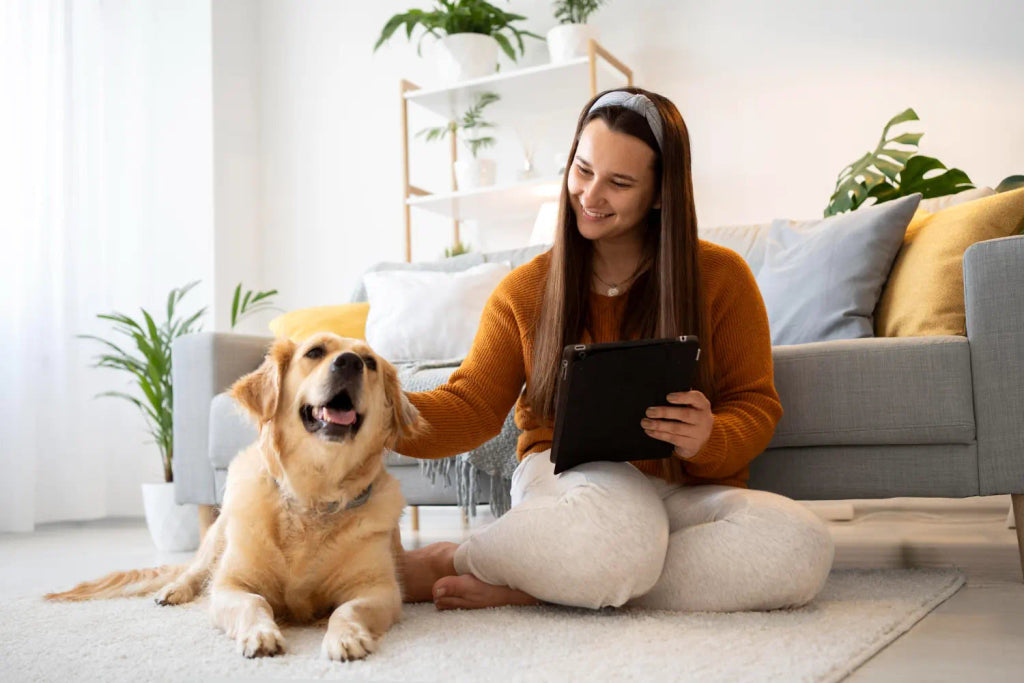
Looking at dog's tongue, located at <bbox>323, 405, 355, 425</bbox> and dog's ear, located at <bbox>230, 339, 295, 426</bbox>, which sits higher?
dog's ear, located at <bbox>230, 339, 295, 426</bbox>

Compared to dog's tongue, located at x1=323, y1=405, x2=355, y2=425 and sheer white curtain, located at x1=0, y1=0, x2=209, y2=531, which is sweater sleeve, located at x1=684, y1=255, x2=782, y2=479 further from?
sheer white curtain, located at x1=0, y1=0, x2=209, y2=531

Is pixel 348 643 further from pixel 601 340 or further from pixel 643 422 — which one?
pixel 601 340

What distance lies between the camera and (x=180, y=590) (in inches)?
65.6

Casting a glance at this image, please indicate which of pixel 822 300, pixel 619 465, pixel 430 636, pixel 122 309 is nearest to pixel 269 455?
pixel 430 636

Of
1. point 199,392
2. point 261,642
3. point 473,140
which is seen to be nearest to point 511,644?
point 261,642

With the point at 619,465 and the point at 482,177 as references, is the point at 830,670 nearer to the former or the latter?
the point at 619,465

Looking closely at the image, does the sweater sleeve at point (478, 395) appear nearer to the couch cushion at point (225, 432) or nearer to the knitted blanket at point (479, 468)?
the knitted blanket at point (479, 468)

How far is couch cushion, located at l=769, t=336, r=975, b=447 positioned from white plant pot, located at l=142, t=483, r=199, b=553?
5.82 feet

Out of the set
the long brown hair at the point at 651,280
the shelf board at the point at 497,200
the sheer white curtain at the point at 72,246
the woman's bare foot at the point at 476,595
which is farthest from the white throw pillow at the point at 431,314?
the sheer white curtain at the point at 72,246

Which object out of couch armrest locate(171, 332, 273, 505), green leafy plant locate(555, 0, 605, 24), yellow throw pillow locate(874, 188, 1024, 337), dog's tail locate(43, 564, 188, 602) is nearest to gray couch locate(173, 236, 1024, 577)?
yellow throw pillow locate(874, 188, 1024, 337)

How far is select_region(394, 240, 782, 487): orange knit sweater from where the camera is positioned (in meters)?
1.57

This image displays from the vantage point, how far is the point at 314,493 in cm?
142

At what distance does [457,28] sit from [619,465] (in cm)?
273

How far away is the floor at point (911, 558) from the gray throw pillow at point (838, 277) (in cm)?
54
